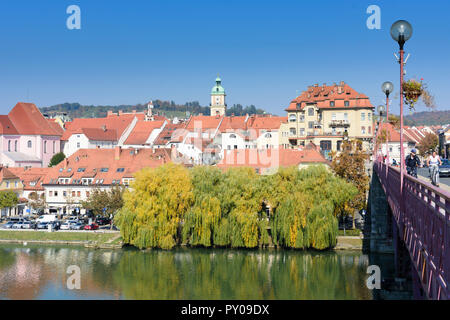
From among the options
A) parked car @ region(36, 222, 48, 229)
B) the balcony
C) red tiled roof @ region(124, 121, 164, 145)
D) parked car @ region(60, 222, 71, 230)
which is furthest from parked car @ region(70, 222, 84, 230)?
red tiled roof @ region(124, 121, 164, 145)

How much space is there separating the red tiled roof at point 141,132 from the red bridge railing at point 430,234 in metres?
86.6

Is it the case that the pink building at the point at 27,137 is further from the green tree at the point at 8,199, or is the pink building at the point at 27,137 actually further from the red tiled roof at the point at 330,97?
the red tiled roof at the point at 330,97

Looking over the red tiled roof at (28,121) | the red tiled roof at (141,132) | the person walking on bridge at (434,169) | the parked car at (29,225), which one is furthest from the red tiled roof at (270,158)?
the red tiled roof at (28,121)

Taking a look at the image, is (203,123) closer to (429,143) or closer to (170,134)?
(170,134)

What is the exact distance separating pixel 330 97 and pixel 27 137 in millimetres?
47842

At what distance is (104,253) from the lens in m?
44.4

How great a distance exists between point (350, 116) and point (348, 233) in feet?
92.8

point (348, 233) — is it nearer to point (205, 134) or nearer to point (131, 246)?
point (131, 246)

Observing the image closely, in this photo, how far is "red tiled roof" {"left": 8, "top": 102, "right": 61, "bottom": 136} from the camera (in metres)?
91.8

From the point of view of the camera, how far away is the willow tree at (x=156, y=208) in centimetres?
4388

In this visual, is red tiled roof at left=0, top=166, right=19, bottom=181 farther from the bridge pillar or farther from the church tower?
the church tower

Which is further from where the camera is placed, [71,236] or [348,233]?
[71,236]

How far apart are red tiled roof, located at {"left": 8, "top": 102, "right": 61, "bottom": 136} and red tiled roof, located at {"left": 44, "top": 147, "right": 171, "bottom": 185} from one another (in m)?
28.7
